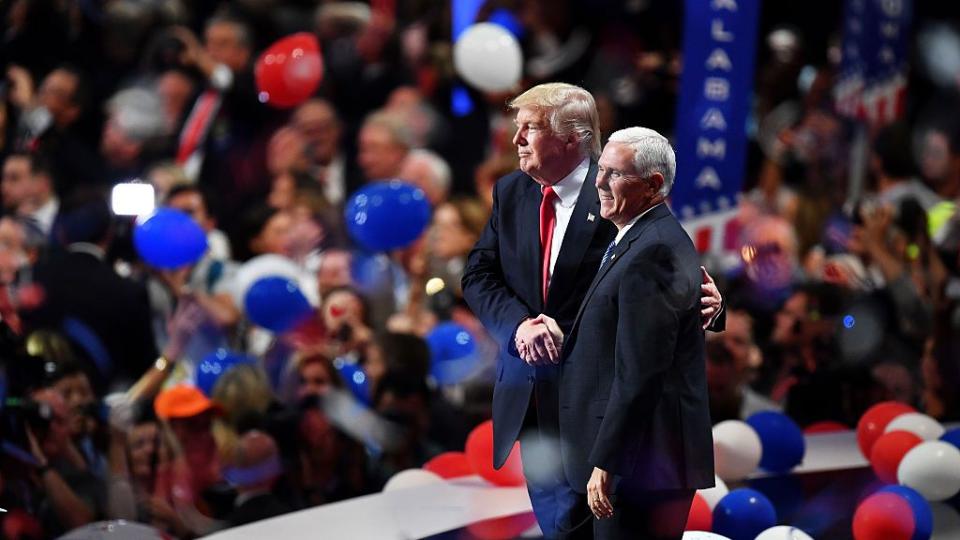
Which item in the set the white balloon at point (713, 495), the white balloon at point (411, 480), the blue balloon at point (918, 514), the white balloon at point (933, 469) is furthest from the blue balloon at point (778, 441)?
the white balloon at point (411, 480)

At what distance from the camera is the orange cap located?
486cm

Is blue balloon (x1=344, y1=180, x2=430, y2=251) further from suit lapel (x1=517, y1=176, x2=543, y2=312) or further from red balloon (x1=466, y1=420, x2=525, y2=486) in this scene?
suit lapel (x1=517, y1=176, x2=543, y2=312)

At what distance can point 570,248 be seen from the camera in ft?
11.4

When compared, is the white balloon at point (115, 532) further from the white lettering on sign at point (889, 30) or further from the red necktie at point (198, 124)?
the white lettering on sign at point (889, 30)

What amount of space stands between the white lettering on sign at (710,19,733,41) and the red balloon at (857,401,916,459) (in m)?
1.80

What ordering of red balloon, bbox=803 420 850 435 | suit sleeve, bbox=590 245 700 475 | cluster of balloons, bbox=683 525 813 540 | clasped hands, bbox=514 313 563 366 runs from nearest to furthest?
suit sleeve, bbox=590 245 700 475, clasped hands, bbox=514 313 563 366, cluster of balloons, bbox=683 525 813 540, red balloon, bbox=803 420 850 435

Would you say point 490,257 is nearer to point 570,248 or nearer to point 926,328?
point 570,248

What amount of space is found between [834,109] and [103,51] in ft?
13.0

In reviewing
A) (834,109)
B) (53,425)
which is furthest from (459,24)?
(53,425)

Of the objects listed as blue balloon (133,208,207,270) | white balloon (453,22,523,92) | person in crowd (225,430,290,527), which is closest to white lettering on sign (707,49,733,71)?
white balloon (453,22,523,92)

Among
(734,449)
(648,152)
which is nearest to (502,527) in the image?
(734,449)

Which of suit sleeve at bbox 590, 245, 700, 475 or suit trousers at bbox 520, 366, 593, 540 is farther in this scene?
suit trousers at bbox 520, 366, 593, 540

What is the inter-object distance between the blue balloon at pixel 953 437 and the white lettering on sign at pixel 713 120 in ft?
5.89

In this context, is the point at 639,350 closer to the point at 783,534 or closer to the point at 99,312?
the point at 783,534
